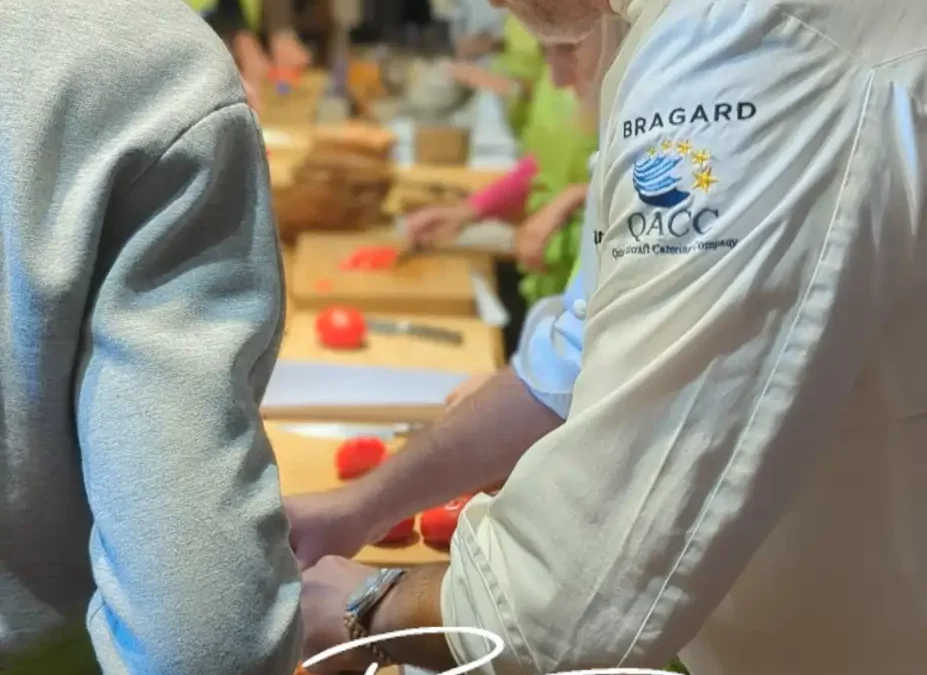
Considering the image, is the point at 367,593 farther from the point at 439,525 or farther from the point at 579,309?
the point at 579,309

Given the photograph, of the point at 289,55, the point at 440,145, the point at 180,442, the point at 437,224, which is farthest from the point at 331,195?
the point at 180,442

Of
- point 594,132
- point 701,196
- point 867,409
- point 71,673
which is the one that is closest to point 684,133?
point 701,196

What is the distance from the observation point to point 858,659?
63 centimetres

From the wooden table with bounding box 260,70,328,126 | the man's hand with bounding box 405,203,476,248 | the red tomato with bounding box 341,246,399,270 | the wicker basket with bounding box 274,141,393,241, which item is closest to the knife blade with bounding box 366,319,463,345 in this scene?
the red tomato with bounding box 341,246,399,270

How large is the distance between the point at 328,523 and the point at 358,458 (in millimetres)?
163

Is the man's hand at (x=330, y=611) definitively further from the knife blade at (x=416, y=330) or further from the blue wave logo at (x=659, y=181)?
the knife blade at (x=416, y=330)

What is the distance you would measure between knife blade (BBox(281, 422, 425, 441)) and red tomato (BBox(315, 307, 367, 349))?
0.56 feet

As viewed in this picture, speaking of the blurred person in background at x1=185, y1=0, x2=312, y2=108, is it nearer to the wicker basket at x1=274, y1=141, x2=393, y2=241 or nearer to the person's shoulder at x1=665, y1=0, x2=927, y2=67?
the wicker basket at x1=274, y1=141, x2=393, y2=241

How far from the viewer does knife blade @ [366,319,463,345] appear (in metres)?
1.25

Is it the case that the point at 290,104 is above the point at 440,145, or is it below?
below

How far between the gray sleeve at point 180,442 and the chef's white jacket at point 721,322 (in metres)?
0.14

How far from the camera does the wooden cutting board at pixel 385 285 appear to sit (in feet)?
4.42

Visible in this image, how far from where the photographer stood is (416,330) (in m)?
1.27

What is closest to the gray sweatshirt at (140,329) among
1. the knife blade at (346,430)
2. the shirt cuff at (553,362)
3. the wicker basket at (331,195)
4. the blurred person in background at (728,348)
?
the blurred person in background at (728,348)
